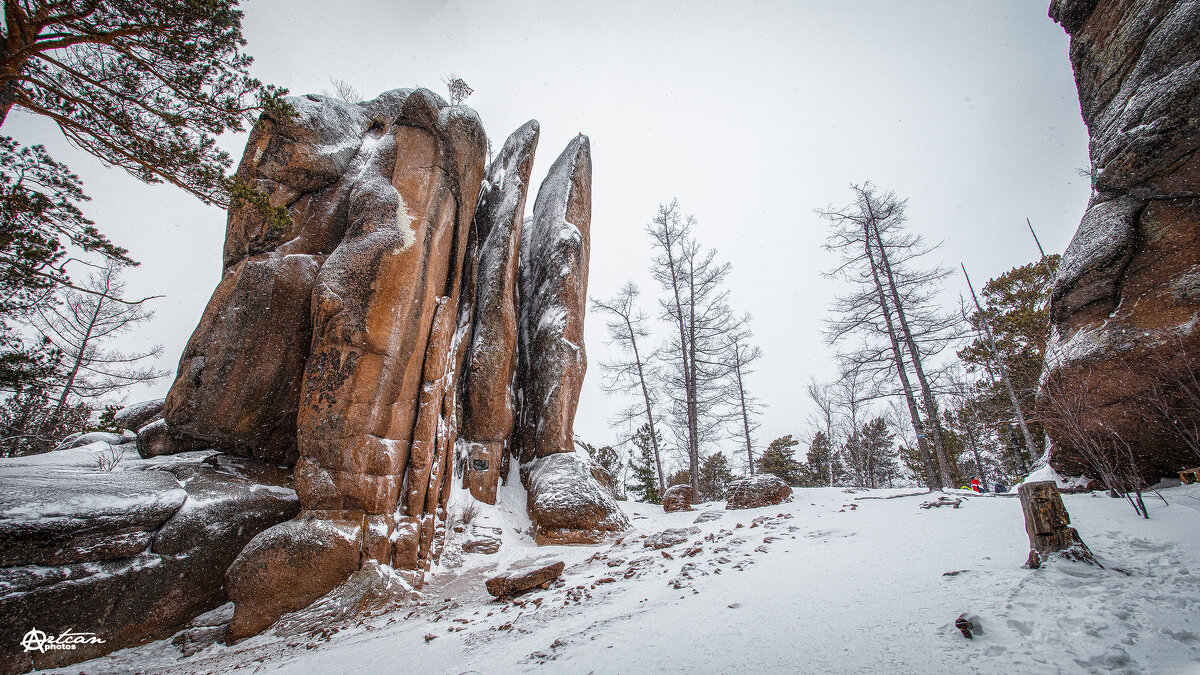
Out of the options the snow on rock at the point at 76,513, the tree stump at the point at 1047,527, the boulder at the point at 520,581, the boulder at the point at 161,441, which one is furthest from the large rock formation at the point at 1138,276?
the boulder at the point at 161,441

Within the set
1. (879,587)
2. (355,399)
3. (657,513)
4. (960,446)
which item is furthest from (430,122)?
(960,446)

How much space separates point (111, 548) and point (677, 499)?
10901 millimetres

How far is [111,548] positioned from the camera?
5.09 meters

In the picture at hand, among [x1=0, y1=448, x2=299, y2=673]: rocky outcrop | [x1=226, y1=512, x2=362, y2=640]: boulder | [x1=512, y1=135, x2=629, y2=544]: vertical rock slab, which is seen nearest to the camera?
[x1=0, y1=448, x2=299, y2=673]: rocky outcrop

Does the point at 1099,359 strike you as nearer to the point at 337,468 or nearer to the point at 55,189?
the point at 337,468

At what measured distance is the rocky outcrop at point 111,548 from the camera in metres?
4.52

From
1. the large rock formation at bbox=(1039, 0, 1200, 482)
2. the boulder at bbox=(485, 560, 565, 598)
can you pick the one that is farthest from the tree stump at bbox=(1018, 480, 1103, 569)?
the boulder at bbox=(485, 560, 565, 598)

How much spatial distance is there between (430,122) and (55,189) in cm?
586

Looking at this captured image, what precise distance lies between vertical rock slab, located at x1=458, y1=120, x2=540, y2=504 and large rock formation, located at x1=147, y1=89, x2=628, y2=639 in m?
0.05

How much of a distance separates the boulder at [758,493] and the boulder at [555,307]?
176 inches

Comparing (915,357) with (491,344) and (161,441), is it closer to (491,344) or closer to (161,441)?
(491,344)

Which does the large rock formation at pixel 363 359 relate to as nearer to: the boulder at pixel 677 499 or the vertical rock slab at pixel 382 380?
the vertical rock slab at pixel 382 380

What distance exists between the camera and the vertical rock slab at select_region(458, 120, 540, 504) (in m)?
9.66

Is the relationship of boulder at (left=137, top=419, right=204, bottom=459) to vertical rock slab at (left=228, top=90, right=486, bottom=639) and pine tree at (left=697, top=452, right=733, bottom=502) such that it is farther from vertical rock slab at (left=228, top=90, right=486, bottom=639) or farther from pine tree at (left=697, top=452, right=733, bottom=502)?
pine tree at (left=697, top=452, right=733, bottom=502)
